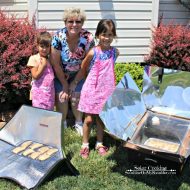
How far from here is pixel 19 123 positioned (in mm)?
4141

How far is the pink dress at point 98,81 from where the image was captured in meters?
4.03

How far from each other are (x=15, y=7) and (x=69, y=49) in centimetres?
249

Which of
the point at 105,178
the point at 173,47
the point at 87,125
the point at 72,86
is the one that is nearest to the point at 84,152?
the point at 87,125

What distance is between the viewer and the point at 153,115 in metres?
4.05

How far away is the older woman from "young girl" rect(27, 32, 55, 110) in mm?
87

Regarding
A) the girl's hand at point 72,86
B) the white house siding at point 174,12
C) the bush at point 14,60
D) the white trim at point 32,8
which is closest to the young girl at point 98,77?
the girl's hand at point 72,86

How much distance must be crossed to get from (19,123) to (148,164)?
4.79 feet

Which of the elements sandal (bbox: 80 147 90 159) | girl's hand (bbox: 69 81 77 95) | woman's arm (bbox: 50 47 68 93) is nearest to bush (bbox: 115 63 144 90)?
Answer: girl's hand (bbox: 69 81 77 95)

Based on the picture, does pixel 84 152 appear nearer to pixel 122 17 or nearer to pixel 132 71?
pixel 132 71

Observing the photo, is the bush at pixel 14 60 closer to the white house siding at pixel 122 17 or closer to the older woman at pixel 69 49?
the older woman at pixel 69 49

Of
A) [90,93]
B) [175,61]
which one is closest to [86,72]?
A: [90,93]

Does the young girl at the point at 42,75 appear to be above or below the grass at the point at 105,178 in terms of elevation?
above

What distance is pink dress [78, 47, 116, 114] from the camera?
4031 millimetres

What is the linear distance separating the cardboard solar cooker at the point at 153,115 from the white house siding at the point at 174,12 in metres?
3.42
